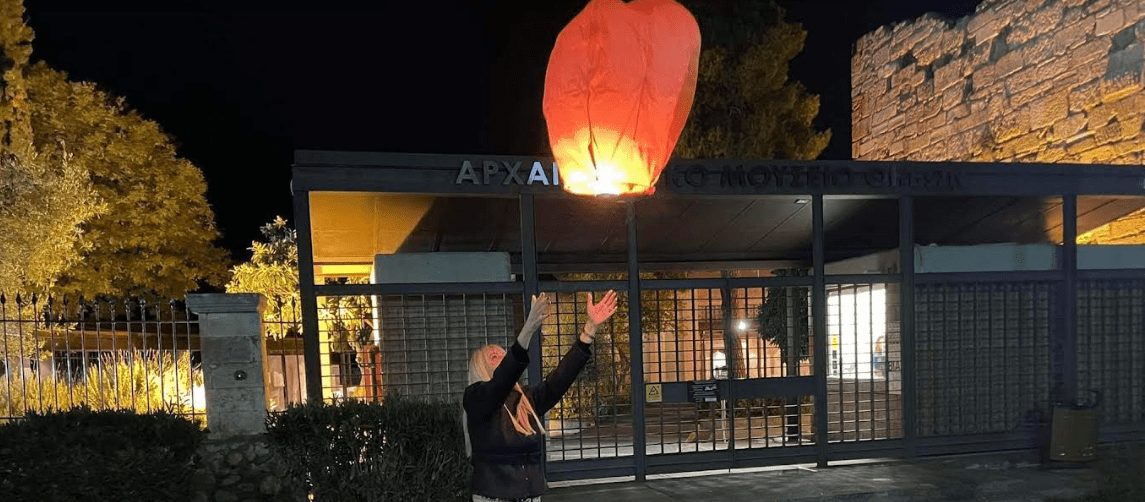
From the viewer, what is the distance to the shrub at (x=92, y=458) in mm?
4621

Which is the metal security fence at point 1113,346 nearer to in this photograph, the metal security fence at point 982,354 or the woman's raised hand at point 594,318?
the metal security fence at point 982,354

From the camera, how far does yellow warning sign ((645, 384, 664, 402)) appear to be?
24.4 feet

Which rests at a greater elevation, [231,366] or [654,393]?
[654,393]

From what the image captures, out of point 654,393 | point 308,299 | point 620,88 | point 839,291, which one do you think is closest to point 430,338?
point 308,299

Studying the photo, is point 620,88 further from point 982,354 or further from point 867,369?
point 982,354

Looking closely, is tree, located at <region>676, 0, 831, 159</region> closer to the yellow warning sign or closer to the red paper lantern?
the yellow warning sign

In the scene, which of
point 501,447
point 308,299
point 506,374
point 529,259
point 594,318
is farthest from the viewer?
point 529,259

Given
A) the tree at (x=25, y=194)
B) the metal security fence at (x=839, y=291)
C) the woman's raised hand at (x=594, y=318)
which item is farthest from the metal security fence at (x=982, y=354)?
the tree at (x=25, y=194)

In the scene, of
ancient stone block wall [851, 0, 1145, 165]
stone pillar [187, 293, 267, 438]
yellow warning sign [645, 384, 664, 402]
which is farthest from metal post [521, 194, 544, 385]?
→ ancient stone block wall [851, 0, 1145, 165]

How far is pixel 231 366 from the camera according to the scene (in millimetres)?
6160

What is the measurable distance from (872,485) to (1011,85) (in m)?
7.42

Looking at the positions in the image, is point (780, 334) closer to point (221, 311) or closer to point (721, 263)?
point (721, 263)

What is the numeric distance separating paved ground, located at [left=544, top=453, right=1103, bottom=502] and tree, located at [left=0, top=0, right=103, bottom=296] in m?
11.2

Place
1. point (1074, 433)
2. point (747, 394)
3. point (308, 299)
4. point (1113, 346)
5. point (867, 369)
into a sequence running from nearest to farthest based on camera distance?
point (308, 299) → point (1074, 433) → point (747, 394) → point (1113, 346) → point (867, 369)
